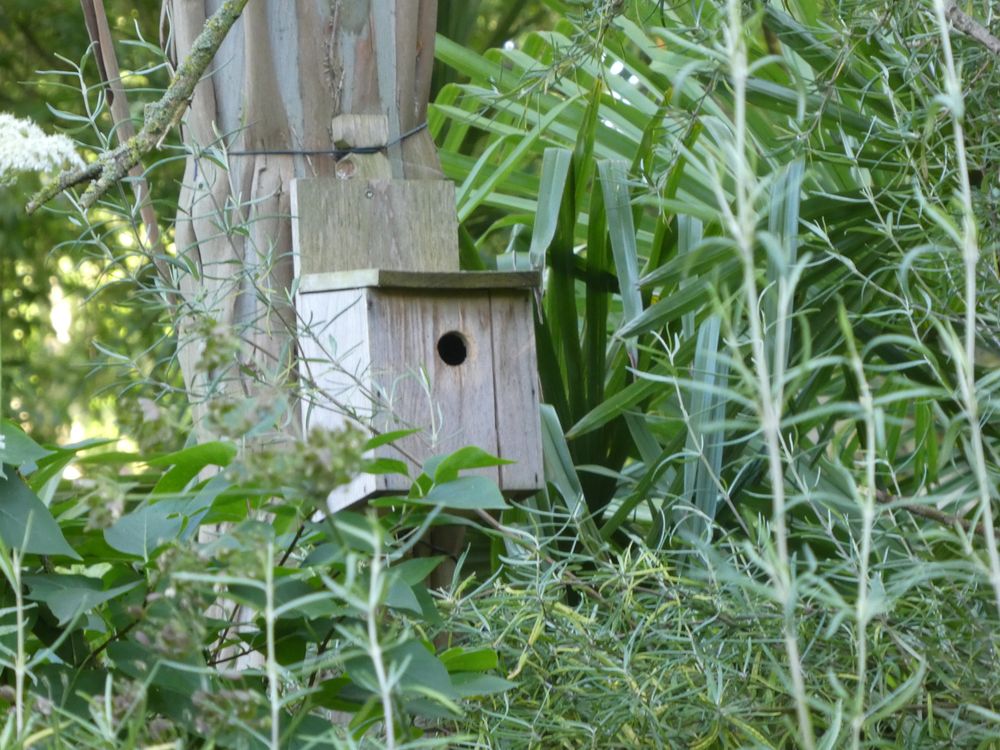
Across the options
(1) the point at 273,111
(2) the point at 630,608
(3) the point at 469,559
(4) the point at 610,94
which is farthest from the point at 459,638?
(4) the point at 610,94

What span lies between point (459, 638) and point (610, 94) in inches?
53.2

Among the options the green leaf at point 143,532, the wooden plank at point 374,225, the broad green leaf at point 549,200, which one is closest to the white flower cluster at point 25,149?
the green leaf at point 143,532

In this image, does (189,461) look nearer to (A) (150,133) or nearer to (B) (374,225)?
(A) (150,133)

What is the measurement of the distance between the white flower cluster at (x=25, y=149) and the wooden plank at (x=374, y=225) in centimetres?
64

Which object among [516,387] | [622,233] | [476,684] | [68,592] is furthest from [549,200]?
[68,592]

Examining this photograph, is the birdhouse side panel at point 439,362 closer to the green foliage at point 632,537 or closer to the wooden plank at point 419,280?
the wooden plank at point 419,280

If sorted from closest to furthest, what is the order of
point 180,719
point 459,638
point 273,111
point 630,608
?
point 180,719 → point 630,608 → point 459,638 → point 273,111

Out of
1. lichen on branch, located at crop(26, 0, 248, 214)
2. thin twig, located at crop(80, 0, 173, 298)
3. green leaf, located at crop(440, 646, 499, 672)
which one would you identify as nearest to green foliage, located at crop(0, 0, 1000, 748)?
green leaf, located at crop(440, 646, 499, 672)

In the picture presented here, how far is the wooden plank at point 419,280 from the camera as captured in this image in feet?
5.48

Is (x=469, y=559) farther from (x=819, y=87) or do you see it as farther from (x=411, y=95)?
(x=819, y=87)

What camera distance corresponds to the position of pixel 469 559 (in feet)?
7.38

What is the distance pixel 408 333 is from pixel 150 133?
17.4 inches

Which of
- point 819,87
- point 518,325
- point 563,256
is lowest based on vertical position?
point 518,325

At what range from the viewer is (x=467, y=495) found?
1070 mm
